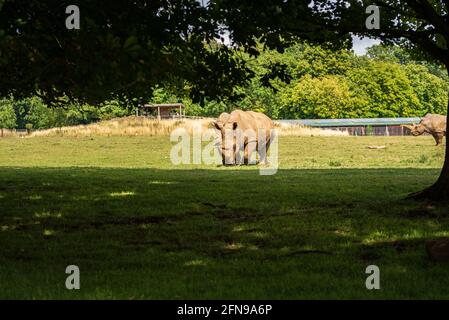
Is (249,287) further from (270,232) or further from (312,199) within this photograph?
(312,199)

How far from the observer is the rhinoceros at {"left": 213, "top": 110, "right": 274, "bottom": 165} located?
121 feet

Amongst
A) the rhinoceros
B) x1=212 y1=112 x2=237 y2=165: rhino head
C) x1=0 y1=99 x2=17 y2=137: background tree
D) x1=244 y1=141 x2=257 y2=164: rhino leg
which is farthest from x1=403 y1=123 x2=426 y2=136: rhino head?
x1=0 y1=99 x2=17 y2=137: background tree

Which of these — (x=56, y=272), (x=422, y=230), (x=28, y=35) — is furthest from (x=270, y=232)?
(x=28, y=35)

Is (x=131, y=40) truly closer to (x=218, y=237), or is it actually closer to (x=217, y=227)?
(x=218, y=237)

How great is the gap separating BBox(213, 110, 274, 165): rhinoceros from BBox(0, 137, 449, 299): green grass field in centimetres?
1181

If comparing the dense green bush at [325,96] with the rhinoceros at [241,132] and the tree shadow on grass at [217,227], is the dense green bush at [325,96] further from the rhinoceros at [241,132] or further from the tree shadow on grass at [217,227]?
the tree shadow on grass at [217,227]

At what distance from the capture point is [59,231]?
13.3 meters

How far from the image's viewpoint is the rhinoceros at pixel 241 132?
121ft

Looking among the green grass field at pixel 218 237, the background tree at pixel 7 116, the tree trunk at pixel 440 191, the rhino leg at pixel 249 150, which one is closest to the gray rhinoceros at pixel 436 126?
the rhino leg at pixel 249 150

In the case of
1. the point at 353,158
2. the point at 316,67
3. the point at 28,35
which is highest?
the point at 316,67

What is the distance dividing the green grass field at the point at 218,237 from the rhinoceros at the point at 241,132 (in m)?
11.8

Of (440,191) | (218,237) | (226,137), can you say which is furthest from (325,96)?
(218,237)

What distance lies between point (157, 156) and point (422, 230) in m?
31.8

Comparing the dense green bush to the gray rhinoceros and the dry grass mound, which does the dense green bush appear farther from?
the gray rhinoceros
